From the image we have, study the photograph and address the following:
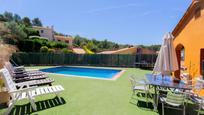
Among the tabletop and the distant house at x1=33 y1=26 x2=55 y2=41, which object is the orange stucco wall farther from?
the distant house at x1=33 y1=26 x2=55 y2=41

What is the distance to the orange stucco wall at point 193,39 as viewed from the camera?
6.30m

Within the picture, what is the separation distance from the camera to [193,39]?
678cm

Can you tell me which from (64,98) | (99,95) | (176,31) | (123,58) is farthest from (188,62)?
(123,58)

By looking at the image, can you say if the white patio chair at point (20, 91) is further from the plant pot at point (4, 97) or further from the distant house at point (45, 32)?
the distant house at point (45, 32)

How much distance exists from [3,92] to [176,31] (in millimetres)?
7920

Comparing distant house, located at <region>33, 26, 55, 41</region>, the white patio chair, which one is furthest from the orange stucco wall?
distant house, located at <region>33, 26, 55, 41</region>

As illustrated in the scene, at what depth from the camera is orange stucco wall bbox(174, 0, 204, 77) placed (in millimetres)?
6299

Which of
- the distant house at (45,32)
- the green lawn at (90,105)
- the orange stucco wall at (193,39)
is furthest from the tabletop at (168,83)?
the distant house at (45,32)

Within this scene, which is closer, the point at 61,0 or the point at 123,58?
the point at 61,0

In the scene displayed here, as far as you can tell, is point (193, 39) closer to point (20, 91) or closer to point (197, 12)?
point (197, 12)

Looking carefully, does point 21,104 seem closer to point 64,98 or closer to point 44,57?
point 64,98

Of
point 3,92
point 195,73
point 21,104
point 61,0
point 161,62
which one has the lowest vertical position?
point 21,104

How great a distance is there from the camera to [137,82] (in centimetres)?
602

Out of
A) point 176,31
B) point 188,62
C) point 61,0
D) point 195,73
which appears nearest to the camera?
point 195,73
